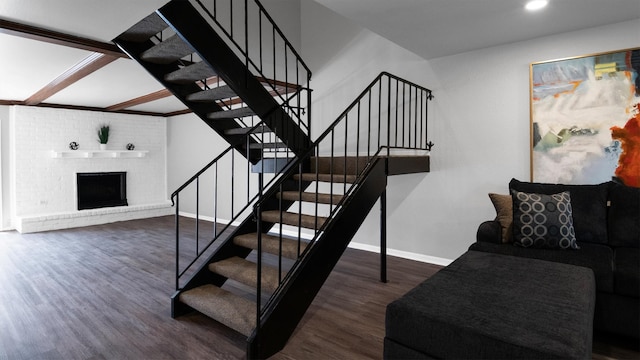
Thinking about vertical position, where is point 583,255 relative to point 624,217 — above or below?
below

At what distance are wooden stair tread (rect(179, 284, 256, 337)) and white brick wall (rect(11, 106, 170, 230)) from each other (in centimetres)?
514

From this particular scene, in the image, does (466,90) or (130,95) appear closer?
(466,90)

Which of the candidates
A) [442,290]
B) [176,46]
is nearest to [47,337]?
[176,46]

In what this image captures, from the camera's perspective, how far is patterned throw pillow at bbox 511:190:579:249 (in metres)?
2.65

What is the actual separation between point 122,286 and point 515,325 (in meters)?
3.32

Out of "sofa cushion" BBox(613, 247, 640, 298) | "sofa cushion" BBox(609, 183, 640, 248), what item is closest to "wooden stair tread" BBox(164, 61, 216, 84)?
"sofa cushion" BBox(613, 247, 640, 298)

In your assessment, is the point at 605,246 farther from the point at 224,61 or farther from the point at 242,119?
the point at 242,119

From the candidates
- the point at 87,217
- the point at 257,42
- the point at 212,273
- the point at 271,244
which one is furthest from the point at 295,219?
the point at 87,217

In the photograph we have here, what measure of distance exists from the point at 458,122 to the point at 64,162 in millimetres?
6988

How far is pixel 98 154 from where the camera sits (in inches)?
280

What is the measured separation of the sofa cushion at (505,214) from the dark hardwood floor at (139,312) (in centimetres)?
90

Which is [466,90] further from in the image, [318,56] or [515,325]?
[515,325]

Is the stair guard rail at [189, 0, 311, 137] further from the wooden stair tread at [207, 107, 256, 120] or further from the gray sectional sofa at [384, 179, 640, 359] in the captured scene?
the gray sectional sofa at [384, 179, 640, 359]

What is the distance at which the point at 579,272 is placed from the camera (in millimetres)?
2191
